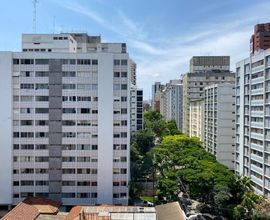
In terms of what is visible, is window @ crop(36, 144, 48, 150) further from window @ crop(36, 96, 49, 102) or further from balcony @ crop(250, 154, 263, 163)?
balcony @ crop(250, 154, 263, 163)

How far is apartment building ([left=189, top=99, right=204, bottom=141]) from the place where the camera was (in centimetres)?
9581

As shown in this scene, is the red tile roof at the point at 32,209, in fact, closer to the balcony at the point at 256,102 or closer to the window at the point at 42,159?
the window at the point at 42,159

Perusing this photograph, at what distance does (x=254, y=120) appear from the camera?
56906 millimetres

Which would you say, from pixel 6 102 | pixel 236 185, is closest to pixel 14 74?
pixel 6 102

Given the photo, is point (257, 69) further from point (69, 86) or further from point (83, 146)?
point (83, 146)

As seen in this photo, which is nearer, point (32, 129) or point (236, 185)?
point (236, 185)

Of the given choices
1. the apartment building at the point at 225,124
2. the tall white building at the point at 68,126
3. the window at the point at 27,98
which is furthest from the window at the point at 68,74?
the apartment building at the point at 225,124

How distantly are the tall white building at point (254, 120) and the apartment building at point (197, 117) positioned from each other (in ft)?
99.5

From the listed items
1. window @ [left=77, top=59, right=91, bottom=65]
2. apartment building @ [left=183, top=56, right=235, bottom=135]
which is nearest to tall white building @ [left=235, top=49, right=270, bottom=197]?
window @ [left=77, top=59, right=91, bottom=65]

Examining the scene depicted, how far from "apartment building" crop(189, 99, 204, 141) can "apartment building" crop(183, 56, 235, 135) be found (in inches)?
120

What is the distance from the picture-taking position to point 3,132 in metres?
54.8

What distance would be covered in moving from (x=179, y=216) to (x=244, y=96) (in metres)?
28.3

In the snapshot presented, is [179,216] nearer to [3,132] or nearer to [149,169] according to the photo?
[149,169]

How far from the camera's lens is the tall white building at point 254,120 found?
2042 inches
